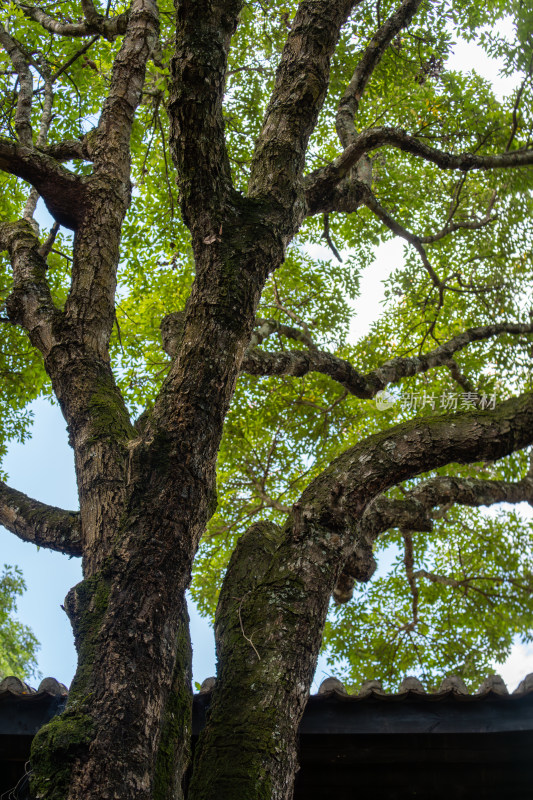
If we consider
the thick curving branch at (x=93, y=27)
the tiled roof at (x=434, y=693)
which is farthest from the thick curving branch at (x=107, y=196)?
the tiled roof at (x=434, y=693)

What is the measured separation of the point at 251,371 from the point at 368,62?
4026mm

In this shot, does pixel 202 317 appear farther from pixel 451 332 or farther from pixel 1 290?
pixel 451 332

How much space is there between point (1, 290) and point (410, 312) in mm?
6357

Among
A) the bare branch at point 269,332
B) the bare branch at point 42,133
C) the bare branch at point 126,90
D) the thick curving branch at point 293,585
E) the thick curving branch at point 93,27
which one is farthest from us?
the thick curving branch at point 93,27

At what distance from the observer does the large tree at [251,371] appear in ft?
10.2

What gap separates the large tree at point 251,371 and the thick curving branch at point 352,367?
36 millimetres

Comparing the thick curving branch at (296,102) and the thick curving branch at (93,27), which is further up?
the thick curving branch at (93,27)

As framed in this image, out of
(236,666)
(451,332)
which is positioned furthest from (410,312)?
(236,666)

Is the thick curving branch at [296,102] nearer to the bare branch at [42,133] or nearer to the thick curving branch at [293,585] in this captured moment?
the thick curving branch at [293,585]

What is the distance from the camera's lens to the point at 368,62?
738cm

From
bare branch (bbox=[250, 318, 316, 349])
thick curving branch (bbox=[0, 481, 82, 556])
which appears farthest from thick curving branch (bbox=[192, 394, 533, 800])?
bare branch (bbox=[250, 318, 316, 349])

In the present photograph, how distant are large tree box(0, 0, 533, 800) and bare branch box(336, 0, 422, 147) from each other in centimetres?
3

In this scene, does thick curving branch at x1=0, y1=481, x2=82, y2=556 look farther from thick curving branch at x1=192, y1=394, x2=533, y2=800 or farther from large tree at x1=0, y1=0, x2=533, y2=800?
thick curving branch at x1=192, y1=394, x2=533, y2=800

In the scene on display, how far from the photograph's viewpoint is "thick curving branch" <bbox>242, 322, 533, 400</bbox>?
6.38 metres
